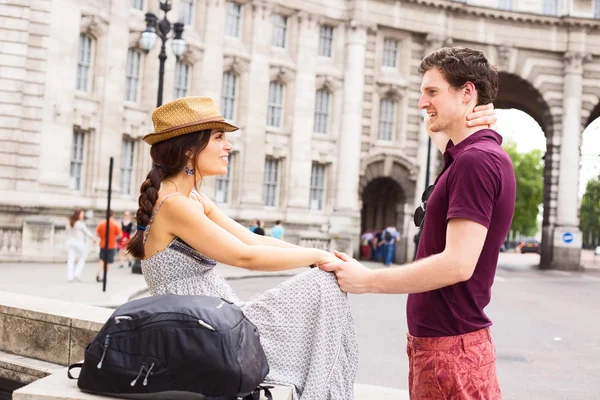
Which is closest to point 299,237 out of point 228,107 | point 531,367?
point 228,107

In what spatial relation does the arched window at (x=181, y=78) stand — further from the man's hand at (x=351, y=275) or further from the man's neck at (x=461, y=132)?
the man's neck at (x=461, y=132)

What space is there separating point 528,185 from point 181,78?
57467mm

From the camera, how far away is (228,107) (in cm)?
3203

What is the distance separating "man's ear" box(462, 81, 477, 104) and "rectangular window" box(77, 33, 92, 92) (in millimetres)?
24542

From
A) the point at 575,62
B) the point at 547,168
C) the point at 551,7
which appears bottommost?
the point at 547,168

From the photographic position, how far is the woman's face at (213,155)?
160 inches

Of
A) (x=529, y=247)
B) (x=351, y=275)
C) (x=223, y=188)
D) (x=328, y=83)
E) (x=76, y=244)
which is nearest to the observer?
(x=351, y=275)

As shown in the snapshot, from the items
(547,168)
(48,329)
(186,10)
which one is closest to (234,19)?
(186,10)

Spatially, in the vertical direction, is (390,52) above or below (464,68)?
above

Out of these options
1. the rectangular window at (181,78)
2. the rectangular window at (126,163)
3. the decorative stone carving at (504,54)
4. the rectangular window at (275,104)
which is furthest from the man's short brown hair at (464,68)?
the decorative stone carving at (504,54)

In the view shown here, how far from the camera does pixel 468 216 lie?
3004mm

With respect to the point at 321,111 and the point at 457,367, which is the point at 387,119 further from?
the point at 457,367

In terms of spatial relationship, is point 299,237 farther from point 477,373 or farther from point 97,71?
point 477,373

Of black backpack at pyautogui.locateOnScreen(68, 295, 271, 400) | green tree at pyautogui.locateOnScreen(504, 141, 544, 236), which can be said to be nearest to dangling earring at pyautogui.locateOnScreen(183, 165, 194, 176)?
black backpack at pyautogui.locateOnScreen(68, 295, 271, 400)
